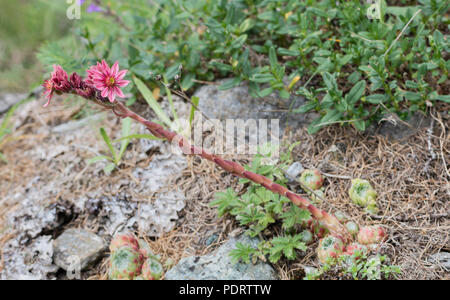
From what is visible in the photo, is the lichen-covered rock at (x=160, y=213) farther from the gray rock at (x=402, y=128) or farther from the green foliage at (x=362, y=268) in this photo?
the gray rock at (x=402, y=128)

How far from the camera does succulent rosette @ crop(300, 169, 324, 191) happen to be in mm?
2229

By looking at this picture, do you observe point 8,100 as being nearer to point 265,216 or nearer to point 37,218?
point 37,218

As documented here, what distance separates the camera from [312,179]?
223 cm

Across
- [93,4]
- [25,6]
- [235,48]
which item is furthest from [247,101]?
[25,6]

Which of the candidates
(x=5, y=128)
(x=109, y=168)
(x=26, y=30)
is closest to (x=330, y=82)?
(x=109, y=168)

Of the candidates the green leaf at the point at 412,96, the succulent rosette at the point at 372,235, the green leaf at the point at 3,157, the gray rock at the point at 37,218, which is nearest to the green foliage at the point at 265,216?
the succulent rosette at the point at 372,235

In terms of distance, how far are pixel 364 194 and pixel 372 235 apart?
10.0 inches

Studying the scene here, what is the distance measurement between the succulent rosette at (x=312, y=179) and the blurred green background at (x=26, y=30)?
2.78 metres

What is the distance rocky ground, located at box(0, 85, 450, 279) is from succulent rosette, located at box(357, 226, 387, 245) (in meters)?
0.08

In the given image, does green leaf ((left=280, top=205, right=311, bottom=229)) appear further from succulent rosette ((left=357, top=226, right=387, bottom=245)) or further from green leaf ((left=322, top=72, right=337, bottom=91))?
green leaf ((left=322, top=72, right=337, bottom=91))

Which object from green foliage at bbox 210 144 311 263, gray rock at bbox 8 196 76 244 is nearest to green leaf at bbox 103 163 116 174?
gray rock at bbox 8 196 76 244

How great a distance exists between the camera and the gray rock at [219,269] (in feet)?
6.45

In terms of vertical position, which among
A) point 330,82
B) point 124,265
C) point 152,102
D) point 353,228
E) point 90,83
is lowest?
point 124,265

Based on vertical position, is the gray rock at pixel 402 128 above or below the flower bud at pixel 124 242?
above
